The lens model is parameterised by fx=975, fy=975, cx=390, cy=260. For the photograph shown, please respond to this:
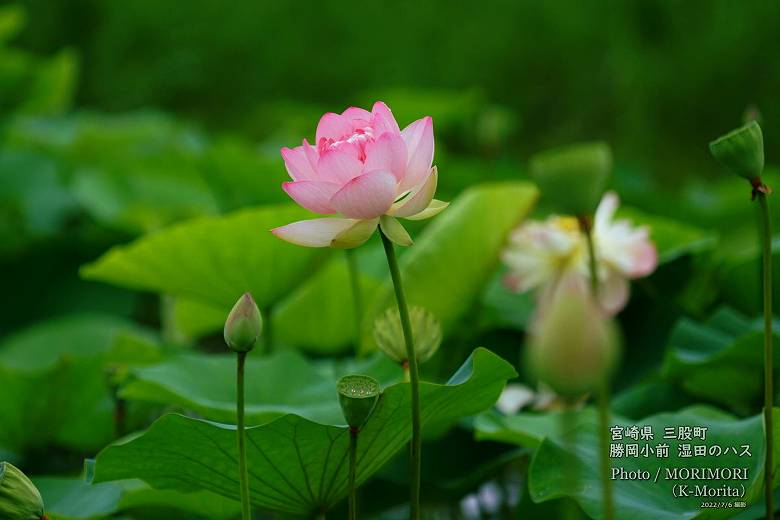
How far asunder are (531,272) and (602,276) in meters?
0.06

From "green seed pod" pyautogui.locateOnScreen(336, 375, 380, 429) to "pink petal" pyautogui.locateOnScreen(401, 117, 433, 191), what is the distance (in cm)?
9

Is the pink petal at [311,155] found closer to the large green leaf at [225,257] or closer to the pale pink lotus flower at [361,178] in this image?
the pale pink lotus flower at [361,178]

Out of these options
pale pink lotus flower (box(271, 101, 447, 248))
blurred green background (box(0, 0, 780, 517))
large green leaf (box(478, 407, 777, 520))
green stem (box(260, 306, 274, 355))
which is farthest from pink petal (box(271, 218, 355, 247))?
green stem (box(260, 306, 274, 355))

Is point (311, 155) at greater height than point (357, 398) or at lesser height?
greater

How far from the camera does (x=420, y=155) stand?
0.42 meters

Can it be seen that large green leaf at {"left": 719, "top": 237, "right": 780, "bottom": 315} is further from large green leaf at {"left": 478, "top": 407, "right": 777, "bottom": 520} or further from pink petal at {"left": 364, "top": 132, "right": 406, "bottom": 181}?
pink petal at {"left": 364, "top": 132, "right": 406, "bottom": 181}

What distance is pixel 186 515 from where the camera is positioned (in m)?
0.71

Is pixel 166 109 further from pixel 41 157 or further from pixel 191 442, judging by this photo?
pixel 191 442

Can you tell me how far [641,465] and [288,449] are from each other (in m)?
0.19

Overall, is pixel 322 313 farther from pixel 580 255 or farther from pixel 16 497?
pixel 16 497

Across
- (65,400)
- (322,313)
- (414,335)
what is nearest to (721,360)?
(414,335)

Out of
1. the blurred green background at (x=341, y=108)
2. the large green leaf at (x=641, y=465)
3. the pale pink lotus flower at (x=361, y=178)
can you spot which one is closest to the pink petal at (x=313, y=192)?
the pale pink lotus flower at (x=361, y=178)

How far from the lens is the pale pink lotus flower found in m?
0.41

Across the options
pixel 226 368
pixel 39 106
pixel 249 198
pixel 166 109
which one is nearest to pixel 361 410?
pixel 226 368
